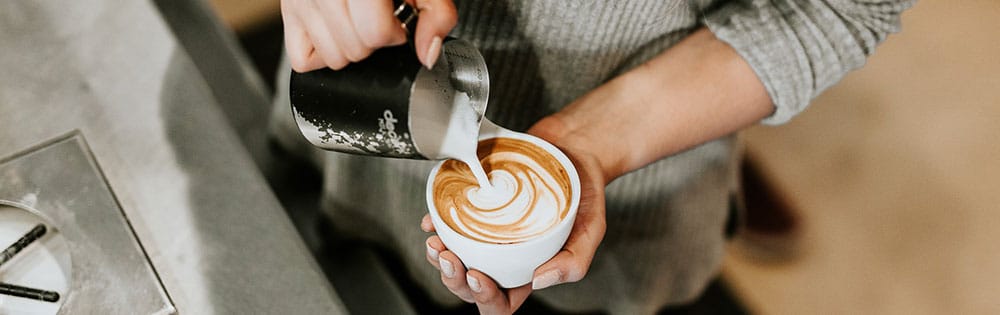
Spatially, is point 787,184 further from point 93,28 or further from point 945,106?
point 93,28

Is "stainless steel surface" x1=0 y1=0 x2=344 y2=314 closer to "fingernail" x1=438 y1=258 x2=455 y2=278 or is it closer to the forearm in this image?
"fingernail" x1=438 y1=258 x2=455 y2=278

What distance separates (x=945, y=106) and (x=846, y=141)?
1.04 feet

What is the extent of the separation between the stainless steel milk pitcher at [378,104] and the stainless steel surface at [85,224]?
0.76 ft

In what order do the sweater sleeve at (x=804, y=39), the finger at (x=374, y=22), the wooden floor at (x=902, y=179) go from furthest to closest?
1. the wooden floor at (x=902, y=179)
2. the sweater sleeve at (x=804, y=39)
3. the finger at (x=374, y=22)

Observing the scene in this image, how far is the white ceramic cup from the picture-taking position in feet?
Answer: 2.25

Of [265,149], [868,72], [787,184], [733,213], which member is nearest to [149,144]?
[265,149]

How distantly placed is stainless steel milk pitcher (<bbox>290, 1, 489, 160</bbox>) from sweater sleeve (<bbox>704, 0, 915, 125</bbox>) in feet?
1.28

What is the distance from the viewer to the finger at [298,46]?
2.17 ft

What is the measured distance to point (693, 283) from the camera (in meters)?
1.25

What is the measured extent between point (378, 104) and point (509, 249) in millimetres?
182

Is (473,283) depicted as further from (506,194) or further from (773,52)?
(773,52)

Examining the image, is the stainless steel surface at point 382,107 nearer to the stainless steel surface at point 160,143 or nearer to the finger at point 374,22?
the finger at point 374,22

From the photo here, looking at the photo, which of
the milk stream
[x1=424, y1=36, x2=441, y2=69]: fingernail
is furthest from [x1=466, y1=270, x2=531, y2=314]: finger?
[x1=424, y1=36, x2=441, y2=69]: fingernail

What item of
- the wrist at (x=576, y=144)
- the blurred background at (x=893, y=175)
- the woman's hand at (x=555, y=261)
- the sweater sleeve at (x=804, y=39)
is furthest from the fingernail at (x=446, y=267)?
the blurred background at (x=893, y=175)
